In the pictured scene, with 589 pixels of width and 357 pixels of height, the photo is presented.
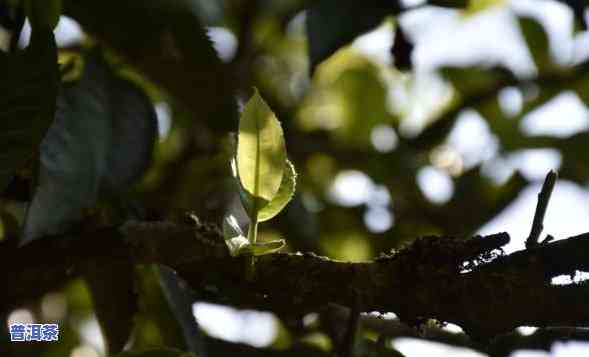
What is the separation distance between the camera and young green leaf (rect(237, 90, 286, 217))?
641 millimetres

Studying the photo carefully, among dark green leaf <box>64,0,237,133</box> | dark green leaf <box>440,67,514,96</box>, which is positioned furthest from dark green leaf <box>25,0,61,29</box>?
dark green leaf <box>440,67,514,96</box>

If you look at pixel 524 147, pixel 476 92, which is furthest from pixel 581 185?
pixel 476 92

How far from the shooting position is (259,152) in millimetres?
647

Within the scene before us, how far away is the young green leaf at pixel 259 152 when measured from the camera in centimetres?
64

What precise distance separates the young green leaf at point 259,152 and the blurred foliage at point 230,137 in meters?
0.10

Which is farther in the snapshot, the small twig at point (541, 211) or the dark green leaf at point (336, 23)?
the dark green leaf at point (336, 23)

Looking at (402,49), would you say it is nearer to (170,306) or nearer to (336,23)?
(336,23)

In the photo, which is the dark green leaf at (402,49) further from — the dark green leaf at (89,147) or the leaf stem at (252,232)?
the leaf stem at (252,232)

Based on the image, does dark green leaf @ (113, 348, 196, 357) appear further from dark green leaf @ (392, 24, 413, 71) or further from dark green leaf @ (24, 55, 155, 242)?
dark green leaf @ (392, 24, 413, 71)

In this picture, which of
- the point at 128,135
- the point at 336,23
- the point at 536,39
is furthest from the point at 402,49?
the point at 536,39

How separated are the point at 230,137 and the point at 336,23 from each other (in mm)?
297

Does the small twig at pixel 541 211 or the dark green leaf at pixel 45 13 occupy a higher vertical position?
the dark green leaf at pixel 45 13

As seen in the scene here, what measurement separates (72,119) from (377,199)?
78cm

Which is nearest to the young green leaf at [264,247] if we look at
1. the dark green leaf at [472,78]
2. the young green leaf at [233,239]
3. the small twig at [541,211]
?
the young green leaf at [233,239]
